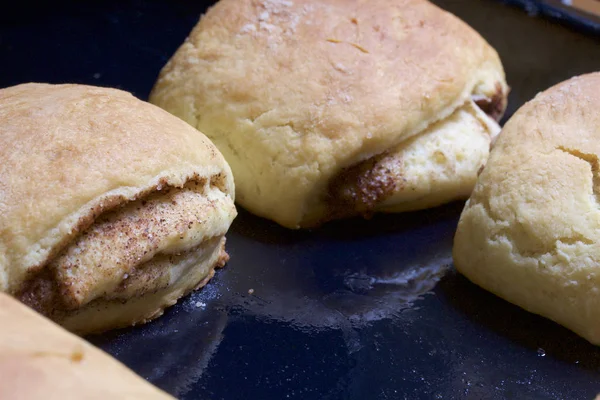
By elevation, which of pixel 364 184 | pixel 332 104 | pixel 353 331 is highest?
pixel 332 104

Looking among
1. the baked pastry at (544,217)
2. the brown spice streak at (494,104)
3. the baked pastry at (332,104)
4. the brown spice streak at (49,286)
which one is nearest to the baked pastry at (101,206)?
the brown spice streak at (49,286)

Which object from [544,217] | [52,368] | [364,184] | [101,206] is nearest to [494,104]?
[364,184]

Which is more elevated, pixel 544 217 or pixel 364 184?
pixel 544 217

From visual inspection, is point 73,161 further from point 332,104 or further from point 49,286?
point 332,104

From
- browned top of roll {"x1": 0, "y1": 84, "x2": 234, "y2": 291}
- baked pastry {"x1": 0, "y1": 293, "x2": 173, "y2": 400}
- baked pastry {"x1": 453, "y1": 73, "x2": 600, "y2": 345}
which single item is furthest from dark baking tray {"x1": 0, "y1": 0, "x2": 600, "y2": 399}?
baked pastry {"x1": 0, "y1": 293, "x2": 173, "y2": 400}

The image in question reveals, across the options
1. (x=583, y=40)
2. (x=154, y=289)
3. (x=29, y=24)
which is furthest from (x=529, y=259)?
(x=29, y=24)

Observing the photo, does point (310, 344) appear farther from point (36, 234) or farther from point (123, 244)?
point (36, 234)

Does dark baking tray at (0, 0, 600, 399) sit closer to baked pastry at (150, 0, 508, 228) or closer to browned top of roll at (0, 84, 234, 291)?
baked pastry at (150, 0, 508, 228)
